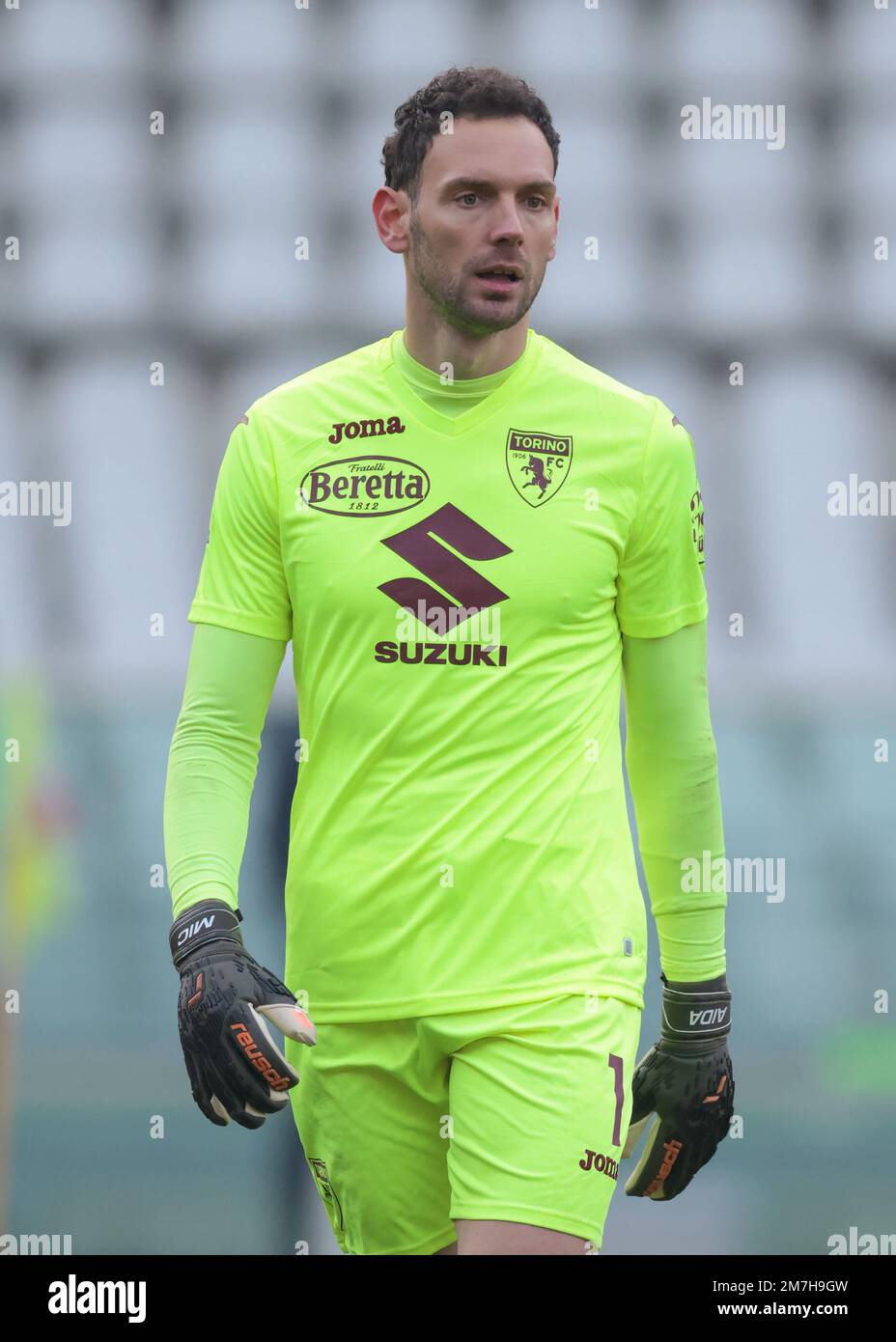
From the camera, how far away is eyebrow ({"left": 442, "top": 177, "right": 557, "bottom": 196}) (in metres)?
2.59

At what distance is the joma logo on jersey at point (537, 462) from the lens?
2648 mm

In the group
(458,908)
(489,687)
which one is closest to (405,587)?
(489,687)

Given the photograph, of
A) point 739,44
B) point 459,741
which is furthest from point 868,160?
point 459,741

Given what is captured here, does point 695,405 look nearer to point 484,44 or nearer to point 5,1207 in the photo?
point 484,44

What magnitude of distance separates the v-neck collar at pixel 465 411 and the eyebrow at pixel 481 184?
10.1 inches

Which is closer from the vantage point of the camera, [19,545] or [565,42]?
[19,545]

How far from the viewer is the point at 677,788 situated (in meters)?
2.73

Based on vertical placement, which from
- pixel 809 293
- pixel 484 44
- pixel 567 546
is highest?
pixel 484 44

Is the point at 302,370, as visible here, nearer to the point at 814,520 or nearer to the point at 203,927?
the point at 814,520

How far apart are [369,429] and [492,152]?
44cm

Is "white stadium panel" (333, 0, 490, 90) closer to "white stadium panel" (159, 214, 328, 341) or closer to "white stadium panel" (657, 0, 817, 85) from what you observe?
"white stadium panel" (159, 214, 328, 341)

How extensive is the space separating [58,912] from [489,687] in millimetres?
2999

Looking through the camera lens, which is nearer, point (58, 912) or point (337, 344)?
point (58, 912)
